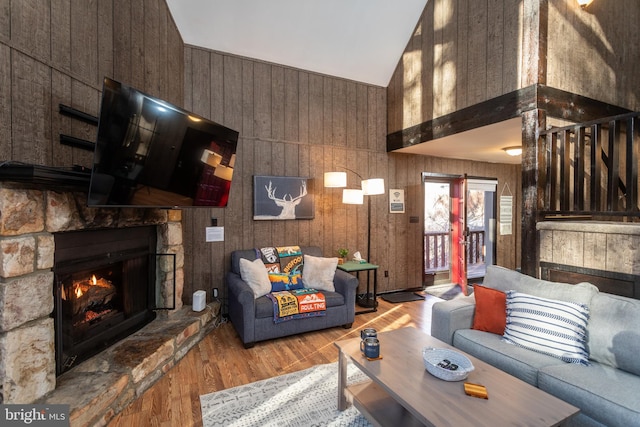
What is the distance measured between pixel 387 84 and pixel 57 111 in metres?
4.20

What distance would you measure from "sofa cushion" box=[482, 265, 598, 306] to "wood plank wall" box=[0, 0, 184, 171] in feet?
11.2

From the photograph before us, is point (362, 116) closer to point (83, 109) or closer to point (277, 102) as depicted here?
point (277, 102)

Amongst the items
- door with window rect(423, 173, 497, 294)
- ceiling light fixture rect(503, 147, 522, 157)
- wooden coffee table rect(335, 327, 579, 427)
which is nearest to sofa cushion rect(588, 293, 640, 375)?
wooden coffee table rect(335, 327, 579, 427)

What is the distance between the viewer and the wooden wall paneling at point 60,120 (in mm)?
1882

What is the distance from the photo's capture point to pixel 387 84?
4.73 metres

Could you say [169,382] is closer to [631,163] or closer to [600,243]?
[600,243]

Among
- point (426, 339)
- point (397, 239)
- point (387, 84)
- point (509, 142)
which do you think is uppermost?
point (387, 84)

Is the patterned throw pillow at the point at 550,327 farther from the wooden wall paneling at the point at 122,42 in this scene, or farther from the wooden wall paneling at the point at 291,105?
the wooden wall paneling at the point at 122,42

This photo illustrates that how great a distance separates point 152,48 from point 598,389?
4.22 m

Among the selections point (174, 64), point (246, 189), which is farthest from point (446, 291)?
point (174, 64)

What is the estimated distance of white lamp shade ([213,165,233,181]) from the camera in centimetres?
286

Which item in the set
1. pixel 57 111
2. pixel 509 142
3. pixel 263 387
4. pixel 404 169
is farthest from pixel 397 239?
pixel 57 111

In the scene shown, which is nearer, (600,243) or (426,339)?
(426,339)

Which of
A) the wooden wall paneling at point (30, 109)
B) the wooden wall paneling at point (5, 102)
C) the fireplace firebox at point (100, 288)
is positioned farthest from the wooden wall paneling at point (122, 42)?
the fireplace firebox at point (100, 288)
